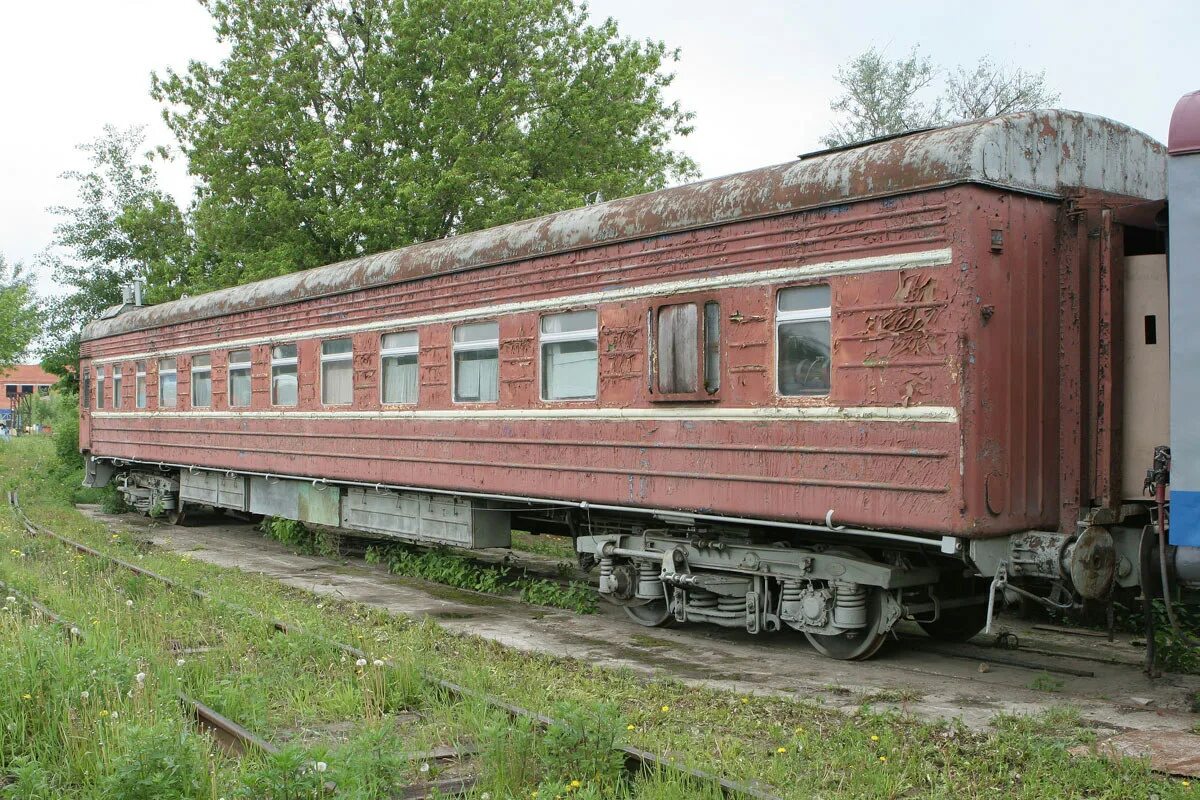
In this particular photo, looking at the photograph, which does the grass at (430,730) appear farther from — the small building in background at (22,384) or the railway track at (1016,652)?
the small building in background at (22,384)

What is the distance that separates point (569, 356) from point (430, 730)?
4719mm

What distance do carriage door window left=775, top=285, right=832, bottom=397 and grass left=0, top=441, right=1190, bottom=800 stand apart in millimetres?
2248

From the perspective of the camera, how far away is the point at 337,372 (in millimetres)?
13531

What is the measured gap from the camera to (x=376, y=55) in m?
24.8

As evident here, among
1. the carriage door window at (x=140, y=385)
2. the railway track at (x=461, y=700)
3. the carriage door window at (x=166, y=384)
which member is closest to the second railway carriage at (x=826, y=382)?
the railway track at (x=461, y=700)

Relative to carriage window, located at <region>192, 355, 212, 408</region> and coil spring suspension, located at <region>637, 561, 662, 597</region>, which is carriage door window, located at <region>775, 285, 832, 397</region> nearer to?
coil spring suspension, located at <region>637, 561, 662, 597</region>

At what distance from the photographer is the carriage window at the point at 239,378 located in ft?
51.3

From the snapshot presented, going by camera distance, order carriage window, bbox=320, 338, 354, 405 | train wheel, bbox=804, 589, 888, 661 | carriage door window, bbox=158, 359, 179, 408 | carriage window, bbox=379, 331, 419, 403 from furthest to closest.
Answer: carriage door window, bbox=158, 359, 179, 408, carriage window, bbox=320, 338, 354, 405, carriage window, bbox=379, 331, 419, 403, train wheel, bbox=804, 589, 888, 661

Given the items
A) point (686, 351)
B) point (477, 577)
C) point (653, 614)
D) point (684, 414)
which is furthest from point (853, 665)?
point (477, 577)

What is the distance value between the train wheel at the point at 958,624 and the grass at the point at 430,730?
2.31 m

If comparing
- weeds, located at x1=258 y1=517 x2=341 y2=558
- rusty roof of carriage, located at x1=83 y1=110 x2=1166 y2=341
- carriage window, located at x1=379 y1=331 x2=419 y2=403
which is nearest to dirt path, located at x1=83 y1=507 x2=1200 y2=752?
carriage window, located at x1=379 y1=331 x2=419 y2=403

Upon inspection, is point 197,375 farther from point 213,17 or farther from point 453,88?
point 213,17

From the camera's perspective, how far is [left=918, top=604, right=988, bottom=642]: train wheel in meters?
8.62

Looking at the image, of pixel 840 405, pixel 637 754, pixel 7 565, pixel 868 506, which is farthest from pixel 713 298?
pixel 7 565
